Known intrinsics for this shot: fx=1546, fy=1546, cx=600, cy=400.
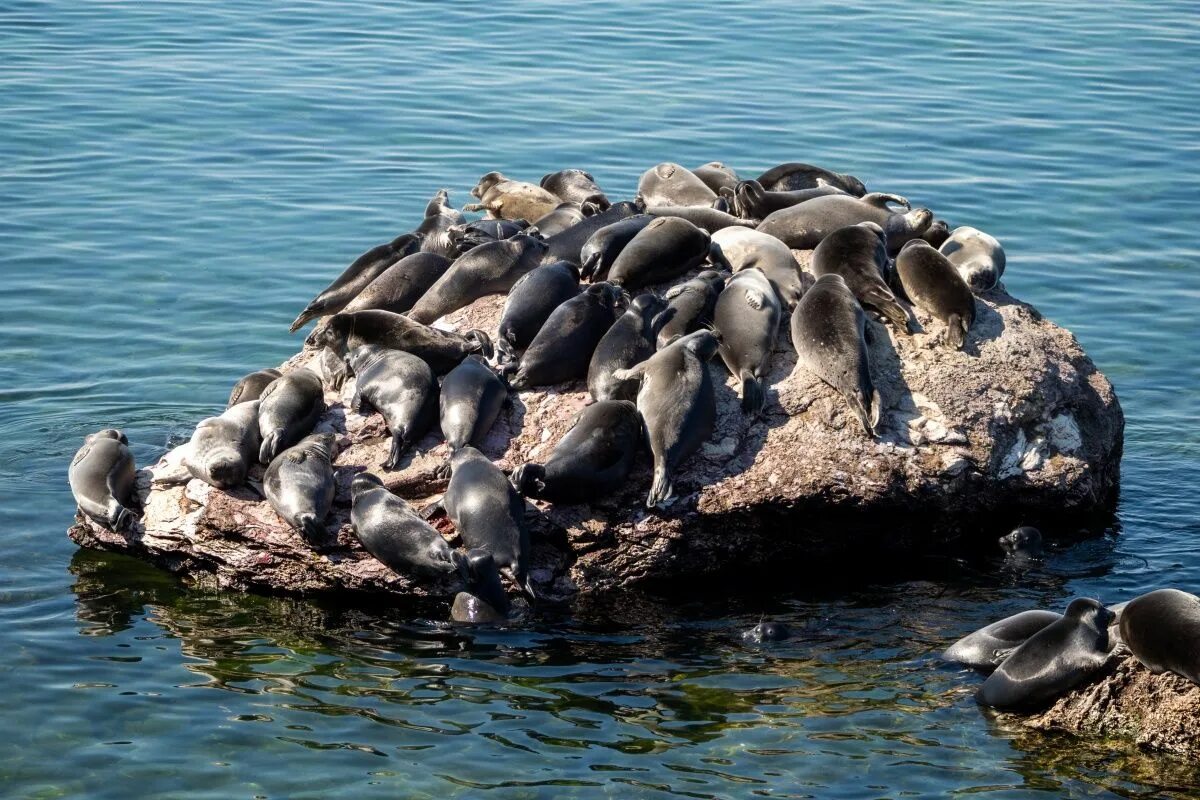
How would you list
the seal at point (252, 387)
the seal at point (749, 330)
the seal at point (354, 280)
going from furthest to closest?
the seal at point (354, 280), the seal at point (252, 387), the seal at point (749, 330)

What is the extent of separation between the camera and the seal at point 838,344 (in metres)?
8.45

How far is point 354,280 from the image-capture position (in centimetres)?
1034

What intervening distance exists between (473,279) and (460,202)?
7.09 metres

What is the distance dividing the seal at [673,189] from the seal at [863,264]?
76.7 inches

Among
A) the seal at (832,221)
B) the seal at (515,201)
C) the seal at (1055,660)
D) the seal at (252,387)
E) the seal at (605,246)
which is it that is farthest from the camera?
the seal at (515,201)

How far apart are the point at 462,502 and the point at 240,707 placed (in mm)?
1495

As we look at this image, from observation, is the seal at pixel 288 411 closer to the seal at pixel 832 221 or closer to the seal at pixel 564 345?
the seal at pixel 564 345

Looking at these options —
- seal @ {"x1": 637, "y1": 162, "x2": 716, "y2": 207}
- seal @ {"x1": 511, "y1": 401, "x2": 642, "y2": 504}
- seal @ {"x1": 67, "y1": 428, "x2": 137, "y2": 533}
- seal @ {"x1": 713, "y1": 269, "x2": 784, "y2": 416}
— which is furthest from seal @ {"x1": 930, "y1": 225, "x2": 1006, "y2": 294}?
seal @ {"x1": 67, "y1": 428, "x2": 137, "y2": 533}

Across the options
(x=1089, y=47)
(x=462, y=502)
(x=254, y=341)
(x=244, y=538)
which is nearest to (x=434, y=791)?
(x=462, y=502)

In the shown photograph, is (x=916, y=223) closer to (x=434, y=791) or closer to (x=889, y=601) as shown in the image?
(x=889, y=601)

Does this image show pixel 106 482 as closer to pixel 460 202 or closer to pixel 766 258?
pixel 766 258

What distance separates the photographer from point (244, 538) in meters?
8.20

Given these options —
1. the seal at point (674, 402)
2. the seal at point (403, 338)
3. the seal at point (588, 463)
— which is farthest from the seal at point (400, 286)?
the seal at point (588, 463)

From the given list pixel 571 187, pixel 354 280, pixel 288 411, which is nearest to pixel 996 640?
pixel 288 411
